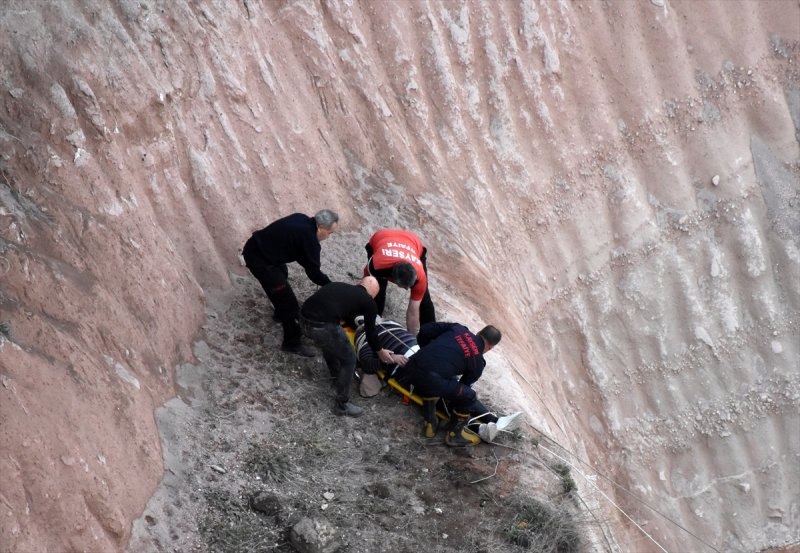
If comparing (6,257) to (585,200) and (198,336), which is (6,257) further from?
(585,200)

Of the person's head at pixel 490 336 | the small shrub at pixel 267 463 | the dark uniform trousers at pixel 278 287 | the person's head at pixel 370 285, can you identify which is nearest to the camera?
the small shrub at pixel 267 463

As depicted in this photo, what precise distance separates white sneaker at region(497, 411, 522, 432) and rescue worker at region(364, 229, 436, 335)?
55.5 inches

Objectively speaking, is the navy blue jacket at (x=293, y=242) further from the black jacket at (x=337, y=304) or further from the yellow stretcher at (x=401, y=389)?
the yellow stretcher at (x=401, y=389)

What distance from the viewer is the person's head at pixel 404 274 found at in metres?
7.91

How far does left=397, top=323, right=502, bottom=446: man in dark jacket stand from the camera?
751 cm

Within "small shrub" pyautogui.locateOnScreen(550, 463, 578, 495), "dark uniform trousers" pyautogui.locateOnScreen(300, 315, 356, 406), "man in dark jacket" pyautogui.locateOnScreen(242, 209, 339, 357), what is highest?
"man in dark jacket" pyautogui.locateOnScreen(242, 209, 339, 357)

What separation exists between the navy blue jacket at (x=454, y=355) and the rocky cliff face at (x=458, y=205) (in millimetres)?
1545

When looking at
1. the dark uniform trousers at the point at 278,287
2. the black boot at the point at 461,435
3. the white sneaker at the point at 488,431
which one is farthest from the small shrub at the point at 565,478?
the dark uniform trousers at the point at 278,287

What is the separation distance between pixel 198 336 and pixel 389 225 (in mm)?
3981

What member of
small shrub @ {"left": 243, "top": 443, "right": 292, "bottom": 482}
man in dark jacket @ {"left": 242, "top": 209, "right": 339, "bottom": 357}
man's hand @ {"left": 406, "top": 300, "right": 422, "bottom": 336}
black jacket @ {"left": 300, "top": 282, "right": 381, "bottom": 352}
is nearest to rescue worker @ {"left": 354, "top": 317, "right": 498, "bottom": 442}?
man's hand @ {"left": 406, "top": 300, "right": 422, "bottom": 336}

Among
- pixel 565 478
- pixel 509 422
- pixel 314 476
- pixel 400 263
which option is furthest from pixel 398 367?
pixel 565 478

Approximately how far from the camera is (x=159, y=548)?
609 cm

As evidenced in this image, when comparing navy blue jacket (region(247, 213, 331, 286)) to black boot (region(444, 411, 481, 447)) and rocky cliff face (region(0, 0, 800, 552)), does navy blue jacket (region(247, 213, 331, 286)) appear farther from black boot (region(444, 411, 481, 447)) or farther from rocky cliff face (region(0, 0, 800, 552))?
black boot (region(444, 411, 481, 447))

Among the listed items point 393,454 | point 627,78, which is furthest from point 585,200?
point 393,454
